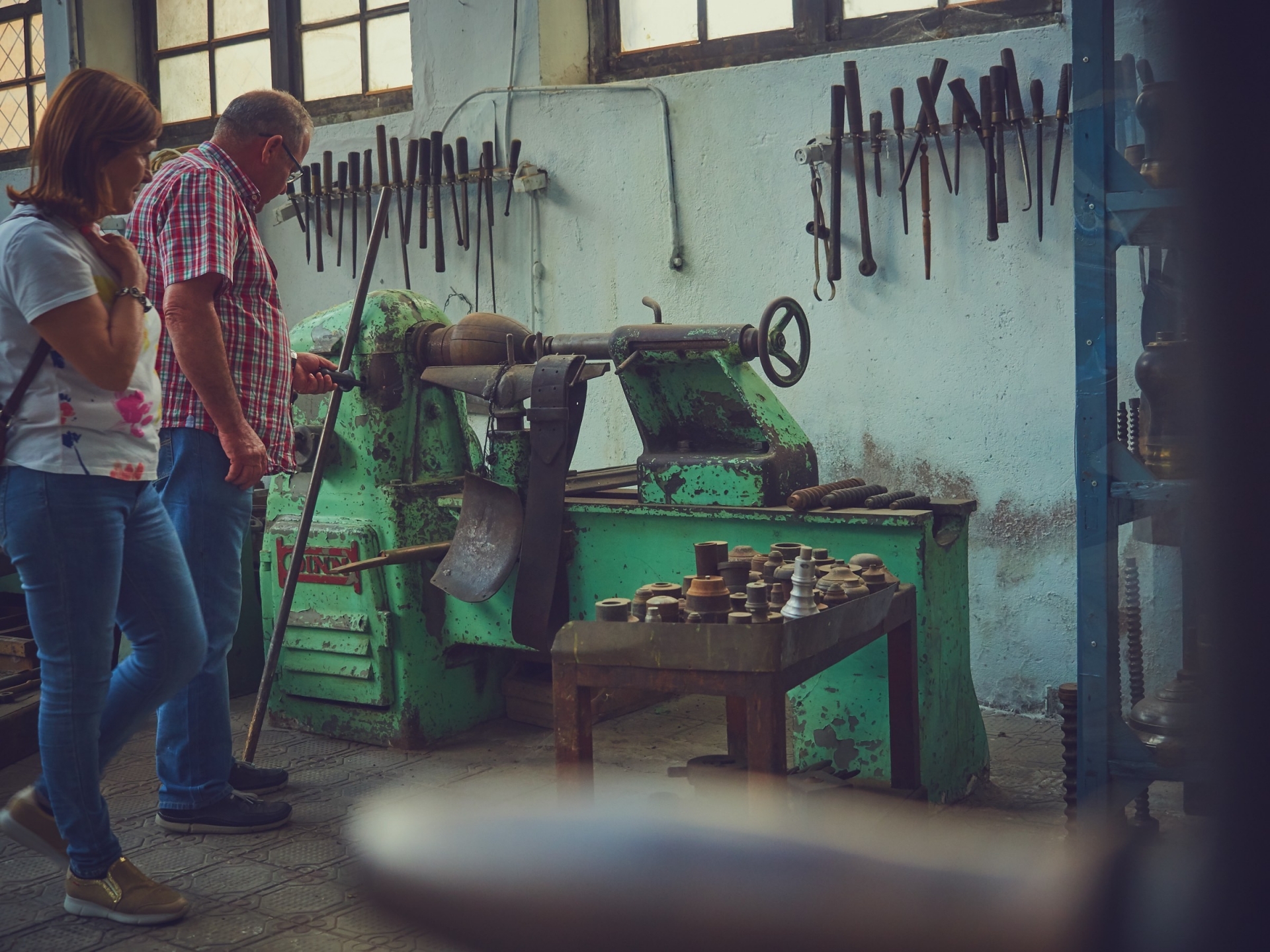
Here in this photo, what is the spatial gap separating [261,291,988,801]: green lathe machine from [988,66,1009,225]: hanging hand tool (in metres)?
0.73

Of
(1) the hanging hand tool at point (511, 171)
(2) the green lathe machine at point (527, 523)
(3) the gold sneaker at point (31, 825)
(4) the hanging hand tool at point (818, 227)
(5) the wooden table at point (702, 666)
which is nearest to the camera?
(5) the wooden table at point (702, 666)

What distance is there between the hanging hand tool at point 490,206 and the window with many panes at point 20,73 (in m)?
2.96

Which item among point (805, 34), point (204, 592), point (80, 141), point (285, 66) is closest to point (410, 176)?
point (285, 66)

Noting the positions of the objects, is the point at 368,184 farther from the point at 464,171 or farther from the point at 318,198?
the point at 464,171

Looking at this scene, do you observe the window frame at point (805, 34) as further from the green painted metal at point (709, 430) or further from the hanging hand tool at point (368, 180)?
the green painted metal at point (709, 430)

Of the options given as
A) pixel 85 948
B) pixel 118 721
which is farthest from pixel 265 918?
pixel 118 721

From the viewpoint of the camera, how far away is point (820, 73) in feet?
11.6

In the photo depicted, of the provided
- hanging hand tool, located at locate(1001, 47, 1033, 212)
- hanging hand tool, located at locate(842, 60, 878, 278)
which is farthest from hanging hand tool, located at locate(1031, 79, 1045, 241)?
hanging hand tool, located at locate(842, 60, 878, 278)

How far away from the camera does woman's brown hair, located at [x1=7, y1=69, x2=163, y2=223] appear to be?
1.85m

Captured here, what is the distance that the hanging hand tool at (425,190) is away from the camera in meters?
4.21

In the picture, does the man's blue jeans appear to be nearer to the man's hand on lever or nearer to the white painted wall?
the man's hand on lever

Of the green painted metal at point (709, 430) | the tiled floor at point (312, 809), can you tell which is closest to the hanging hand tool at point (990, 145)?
the green painted metal at point (709, 430)

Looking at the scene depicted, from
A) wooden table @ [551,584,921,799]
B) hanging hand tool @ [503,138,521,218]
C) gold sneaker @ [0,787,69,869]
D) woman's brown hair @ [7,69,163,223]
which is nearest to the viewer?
wooden table @ [551,584,921,799]

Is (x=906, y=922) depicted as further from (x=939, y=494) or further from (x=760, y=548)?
(x=939, y=494)
